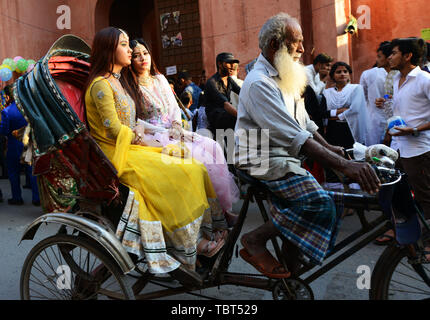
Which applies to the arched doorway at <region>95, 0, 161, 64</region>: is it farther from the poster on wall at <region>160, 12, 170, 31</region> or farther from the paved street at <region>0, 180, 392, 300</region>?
the paved street at <region>0, 180, 392, 300</region>

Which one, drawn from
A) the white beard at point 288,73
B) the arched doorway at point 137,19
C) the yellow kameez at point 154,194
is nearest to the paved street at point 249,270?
the yellow kameez at point 154,194

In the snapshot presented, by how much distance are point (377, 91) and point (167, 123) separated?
3.57 metres

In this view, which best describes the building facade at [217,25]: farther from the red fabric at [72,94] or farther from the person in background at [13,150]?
the red fabric at [72,94]

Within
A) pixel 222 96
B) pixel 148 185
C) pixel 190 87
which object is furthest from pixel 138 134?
pixel 190 87

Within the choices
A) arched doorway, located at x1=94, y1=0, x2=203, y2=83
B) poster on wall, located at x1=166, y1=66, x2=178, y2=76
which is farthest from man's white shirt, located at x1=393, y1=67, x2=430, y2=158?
poster on wall, located at x1=166, y1=66, x2=178, y2=76

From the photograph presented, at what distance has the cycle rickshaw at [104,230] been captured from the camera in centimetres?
236

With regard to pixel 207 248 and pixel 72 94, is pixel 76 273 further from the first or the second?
pixel 72 94

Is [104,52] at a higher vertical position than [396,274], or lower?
higher

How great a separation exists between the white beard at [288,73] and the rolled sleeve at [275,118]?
14 cm

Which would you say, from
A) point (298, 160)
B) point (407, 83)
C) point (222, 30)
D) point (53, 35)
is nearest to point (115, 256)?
point (298, 160)

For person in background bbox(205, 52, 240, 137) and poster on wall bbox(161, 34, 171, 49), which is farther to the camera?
poster on wall bbox(161, 34, 171, 49)

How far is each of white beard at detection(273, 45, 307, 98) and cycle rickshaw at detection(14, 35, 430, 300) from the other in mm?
621

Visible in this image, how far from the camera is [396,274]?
7.79 feet

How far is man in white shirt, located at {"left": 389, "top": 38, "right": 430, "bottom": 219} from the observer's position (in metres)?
4.00
